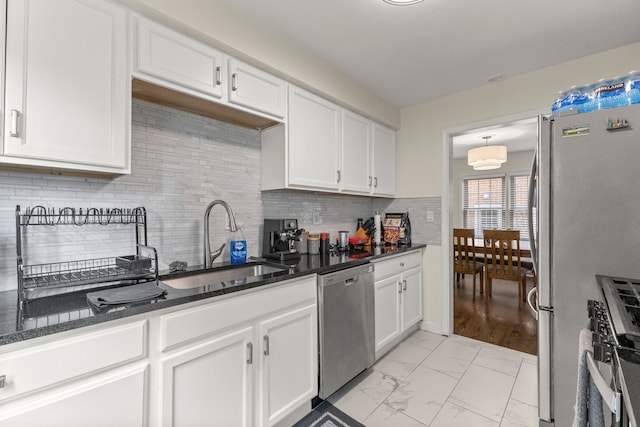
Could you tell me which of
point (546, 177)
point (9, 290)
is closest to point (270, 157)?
point (9, 290)

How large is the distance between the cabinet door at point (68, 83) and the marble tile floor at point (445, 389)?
201cm

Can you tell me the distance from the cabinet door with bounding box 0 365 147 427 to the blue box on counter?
3.14ft

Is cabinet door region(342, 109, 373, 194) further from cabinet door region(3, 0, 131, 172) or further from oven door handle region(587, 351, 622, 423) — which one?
oven door handle region(587, 351, 622, 423)

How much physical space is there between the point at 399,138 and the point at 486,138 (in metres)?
2.36

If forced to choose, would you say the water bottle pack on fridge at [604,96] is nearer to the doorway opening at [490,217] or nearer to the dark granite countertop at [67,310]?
the doorway opening at [490,217]

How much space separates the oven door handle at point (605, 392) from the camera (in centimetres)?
60

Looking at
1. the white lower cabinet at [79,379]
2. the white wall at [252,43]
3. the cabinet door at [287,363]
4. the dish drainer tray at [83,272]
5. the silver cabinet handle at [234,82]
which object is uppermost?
the white wall at [252,43]

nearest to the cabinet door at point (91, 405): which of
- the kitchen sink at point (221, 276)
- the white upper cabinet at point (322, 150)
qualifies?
the kitchen sink at point (221, 276)

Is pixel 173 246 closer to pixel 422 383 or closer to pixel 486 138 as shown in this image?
pixel 422 383

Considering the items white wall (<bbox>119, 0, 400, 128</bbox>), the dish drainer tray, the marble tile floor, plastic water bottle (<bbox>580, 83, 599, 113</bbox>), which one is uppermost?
white wall (<bbox>119, 0, 400, 128</bbox>)

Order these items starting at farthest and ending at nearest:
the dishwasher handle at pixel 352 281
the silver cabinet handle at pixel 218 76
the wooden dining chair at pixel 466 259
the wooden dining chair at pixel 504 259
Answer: the wooden dining chair at pixel 466 259, the wooden dining chair at pixel 504 259, the dishwasher handle at pixel 352 281, the silver cabinet handle at pixel 218 76

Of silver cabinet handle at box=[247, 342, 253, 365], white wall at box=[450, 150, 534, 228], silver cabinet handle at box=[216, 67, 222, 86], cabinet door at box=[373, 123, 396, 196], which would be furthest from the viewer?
white wall at box=[450, 150, 534, 228]

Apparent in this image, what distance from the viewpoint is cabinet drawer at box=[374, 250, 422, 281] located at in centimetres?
238

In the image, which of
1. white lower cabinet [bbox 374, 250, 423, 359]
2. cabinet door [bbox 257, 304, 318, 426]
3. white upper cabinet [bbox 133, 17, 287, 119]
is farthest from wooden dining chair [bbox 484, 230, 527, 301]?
white upper cabinet [bbox 133, 17, 287, 119]
